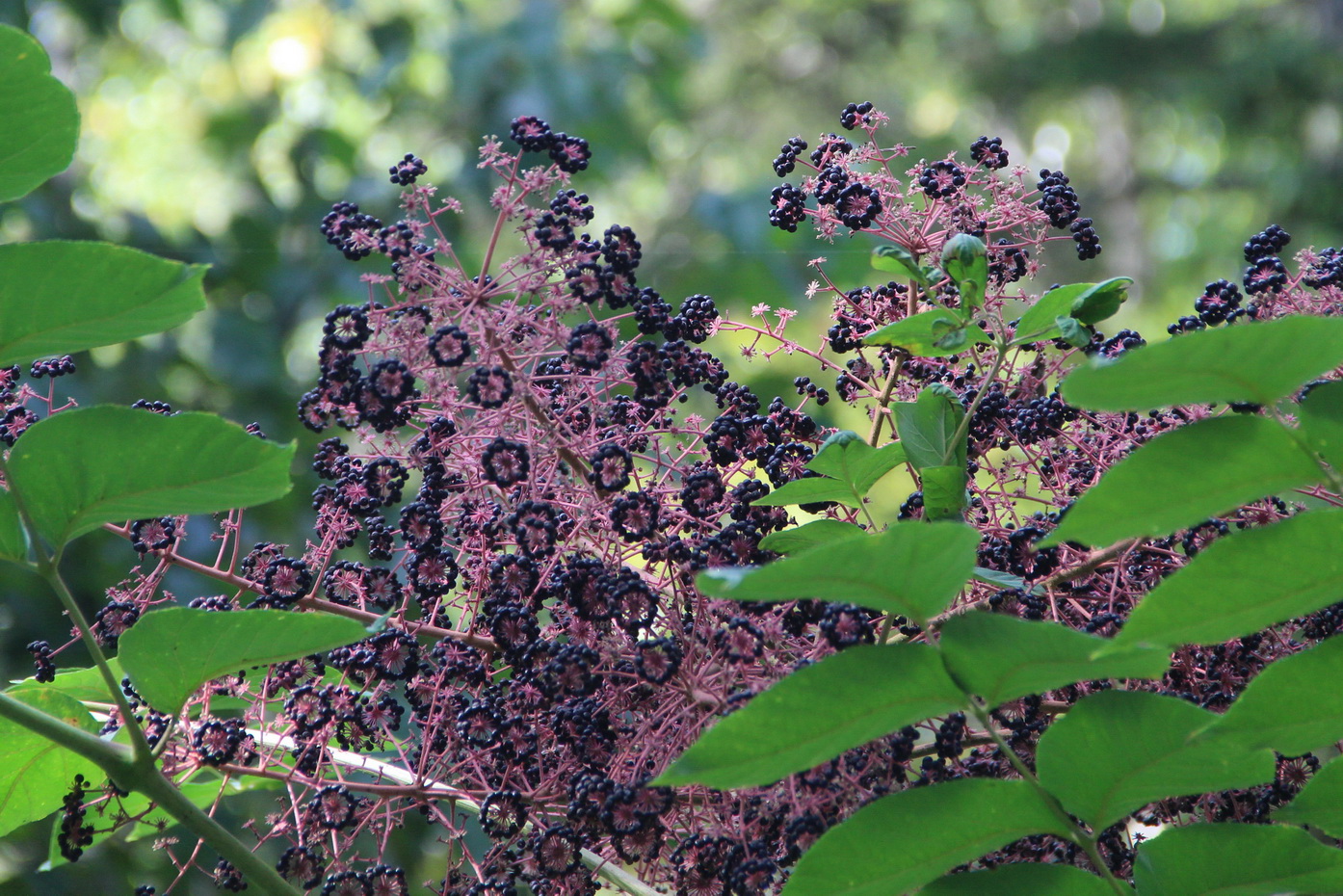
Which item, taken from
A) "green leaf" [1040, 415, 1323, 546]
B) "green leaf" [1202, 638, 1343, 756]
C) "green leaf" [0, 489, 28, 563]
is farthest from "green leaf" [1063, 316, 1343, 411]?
"green leaf" [0, 489, 28, 563]

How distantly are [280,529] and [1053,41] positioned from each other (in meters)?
11.1

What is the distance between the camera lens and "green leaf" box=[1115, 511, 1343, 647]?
554mm

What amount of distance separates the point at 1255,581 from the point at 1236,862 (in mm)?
A: 178

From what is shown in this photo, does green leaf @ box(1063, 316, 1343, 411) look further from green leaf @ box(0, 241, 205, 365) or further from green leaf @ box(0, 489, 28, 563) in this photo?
green leaf @ box(0, 489, 28, 563)

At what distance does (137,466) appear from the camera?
26.7 inches

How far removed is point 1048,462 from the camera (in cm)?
86

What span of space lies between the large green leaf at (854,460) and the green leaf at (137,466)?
346 millimetres

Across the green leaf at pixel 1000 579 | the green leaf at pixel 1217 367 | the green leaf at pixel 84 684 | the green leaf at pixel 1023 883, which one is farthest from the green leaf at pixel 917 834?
the green leaf at pixel 84 684

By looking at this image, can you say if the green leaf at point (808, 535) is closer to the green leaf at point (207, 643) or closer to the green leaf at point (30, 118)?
the green leaf at point (207, 643)

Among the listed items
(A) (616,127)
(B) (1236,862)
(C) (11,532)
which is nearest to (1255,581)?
(B) (1236,862)

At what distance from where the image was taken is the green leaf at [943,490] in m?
0.72

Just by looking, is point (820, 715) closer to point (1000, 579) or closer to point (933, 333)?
point (1000, 579)

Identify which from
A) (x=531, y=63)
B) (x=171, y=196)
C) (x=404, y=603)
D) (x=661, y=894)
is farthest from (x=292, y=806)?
(x=171, y=196)

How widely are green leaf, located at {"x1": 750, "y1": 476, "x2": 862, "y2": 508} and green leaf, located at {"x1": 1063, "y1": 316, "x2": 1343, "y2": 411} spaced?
0.81 ft
